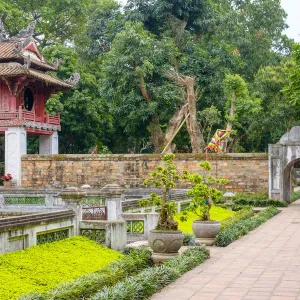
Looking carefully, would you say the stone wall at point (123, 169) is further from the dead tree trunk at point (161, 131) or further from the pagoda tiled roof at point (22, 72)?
the dead tree trunk at point (161, 131)

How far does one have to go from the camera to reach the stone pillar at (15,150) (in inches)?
1131

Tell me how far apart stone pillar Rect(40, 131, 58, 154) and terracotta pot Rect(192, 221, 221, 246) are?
2043cm

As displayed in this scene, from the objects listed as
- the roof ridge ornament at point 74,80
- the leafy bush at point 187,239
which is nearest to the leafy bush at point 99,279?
the leafy bush at point 187,239

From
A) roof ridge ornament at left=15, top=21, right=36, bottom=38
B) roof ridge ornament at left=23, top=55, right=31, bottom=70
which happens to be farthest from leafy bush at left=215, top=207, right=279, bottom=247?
roof ridge ornament at left=15, top=21, right=36, bottom=38

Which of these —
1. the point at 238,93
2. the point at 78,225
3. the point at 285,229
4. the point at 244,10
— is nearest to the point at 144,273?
the point at 78,225

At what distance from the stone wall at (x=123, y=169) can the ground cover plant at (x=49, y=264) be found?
664 inches

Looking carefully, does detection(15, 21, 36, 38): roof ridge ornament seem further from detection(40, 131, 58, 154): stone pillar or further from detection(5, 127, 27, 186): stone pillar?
detection(5, 127, 27, 186): stone pillar

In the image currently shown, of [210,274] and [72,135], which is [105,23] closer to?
[72,135]

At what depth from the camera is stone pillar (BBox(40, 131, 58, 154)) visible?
32.1 metres

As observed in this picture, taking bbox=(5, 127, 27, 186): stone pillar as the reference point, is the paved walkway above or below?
below

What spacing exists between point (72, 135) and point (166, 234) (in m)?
27.4

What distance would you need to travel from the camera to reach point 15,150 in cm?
2897

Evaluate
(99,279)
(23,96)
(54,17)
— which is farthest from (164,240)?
(54,17)

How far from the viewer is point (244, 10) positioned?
43.5 metres
